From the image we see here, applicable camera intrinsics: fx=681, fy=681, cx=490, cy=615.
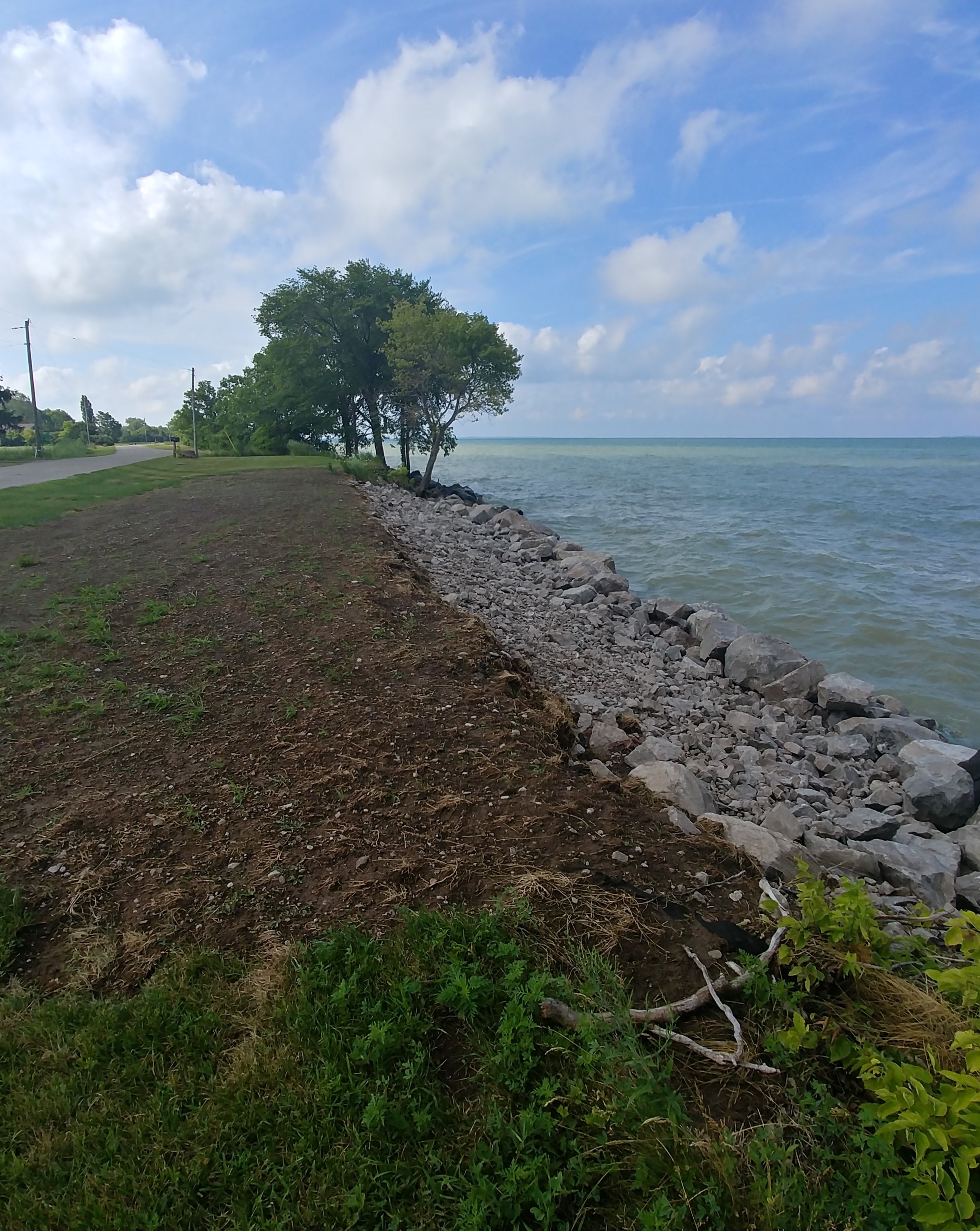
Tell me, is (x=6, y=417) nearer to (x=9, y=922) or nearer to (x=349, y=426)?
(x=349, y=426)

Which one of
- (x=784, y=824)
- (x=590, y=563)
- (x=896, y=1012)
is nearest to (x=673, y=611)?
(x=590, y=563)

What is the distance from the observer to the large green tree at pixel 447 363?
27.2 metres

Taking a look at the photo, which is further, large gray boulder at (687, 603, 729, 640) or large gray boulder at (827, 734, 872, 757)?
large gray boulder at (687, 603, 729, 640)

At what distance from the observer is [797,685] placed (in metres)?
9.42

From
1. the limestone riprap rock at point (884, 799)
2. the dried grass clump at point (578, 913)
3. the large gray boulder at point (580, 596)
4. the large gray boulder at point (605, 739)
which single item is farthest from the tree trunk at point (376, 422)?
the dried grass clump at point (578, 913)

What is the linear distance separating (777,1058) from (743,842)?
1964 mm

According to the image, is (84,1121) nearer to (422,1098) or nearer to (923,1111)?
(422,1098)

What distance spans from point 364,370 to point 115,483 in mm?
17144

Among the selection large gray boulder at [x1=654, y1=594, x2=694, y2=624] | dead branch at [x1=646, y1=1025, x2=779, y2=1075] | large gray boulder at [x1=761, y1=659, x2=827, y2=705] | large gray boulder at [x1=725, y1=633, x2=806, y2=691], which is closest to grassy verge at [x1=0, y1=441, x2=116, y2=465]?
large gray boulder at [x1=654, y1=594, x2=694, y2=624]

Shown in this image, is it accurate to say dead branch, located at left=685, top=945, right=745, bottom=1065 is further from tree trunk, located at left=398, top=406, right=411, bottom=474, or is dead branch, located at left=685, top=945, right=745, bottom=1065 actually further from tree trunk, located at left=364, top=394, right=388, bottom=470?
tree trunk, located at left=364, top=394, right=388, bottom=470

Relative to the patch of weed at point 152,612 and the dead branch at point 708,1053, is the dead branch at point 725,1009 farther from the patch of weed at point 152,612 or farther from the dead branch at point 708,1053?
the patch of weed at point 152,612

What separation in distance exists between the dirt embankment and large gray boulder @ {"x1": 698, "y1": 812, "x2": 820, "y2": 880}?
1.23 ft

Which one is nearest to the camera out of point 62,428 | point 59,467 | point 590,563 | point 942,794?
point 942,794

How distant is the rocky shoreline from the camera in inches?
205
